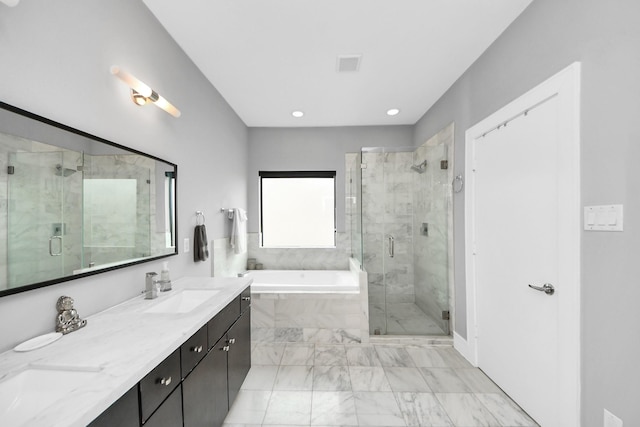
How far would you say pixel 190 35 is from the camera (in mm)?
2029

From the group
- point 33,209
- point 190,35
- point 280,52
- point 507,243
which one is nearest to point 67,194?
point 33,209

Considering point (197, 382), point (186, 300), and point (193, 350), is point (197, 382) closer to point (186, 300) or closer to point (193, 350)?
point (193, 350)

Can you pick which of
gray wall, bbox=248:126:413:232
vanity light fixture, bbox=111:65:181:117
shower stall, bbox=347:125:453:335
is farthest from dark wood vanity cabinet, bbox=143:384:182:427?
gray wall, bbox=248:126:413:232

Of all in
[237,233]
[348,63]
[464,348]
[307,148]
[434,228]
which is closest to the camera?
[348,63]

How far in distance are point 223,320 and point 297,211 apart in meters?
2.66

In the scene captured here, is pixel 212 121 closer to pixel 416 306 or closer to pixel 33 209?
pixel 33 209

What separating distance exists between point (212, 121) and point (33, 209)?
193 cm

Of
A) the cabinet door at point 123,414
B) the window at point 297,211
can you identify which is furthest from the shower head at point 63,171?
the window at point 297,211

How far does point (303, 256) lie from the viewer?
4.14 m

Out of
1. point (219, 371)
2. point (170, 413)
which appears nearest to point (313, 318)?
point (219, 371)

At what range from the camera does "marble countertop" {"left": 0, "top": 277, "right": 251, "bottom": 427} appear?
715mm

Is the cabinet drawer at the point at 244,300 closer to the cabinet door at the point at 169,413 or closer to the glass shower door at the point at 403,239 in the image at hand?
the cabinet door at the point at 169,413

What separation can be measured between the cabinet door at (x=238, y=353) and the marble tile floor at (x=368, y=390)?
18 centimetres

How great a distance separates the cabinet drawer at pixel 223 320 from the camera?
1542 mm
